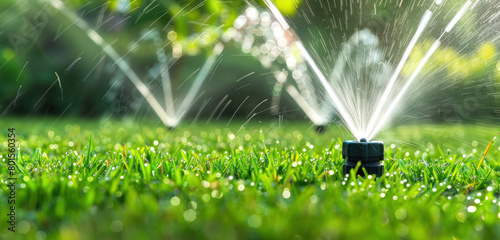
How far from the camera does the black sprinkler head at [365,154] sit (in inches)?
68.0

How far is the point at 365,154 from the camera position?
5.65 feet

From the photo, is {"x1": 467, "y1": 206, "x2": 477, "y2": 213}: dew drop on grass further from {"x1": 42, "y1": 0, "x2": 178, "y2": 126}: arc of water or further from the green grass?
{"x1": 42, "y1": 0, "x2": 178, "y2": 126}: arc of water

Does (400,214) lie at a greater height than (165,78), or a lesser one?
lesser

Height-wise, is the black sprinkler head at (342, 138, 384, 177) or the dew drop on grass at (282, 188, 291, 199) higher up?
the black sprinkler head at (342, 138, 384, 177)

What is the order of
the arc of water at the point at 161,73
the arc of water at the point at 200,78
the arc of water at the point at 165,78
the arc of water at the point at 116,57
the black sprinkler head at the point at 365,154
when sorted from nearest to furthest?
the black sprinkler head at the point at 365,154 < the arc of water at the point at 165,78 < the arc of water at the point at 161,73 < the arc of water at the point at 116,57 < the arc of water at the point at 200,78

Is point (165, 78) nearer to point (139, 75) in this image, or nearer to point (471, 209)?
point (139, 75)

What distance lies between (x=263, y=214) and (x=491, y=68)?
8.99m

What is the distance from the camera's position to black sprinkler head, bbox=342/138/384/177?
1727 mm

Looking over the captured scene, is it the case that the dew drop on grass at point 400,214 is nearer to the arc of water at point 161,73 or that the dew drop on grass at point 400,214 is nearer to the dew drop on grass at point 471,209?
the dew drop on grass at point 471,209

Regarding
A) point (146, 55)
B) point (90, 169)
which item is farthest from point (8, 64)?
point (90, 169)

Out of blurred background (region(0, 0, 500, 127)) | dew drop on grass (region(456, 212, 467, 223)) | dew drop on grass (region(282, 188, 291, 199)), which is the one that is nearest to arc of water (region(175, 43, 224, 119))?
blurred background (region(0, 0, 500, 127))

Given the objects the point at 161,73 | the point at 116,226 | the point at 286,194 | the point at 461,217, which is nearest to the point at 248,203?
the point at 286,194

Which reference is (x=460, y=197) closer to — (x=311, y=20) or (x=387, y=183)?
(x=387, y=183)

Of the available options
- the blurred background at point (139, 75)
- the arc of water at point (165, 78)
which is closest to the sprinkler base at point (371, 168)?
the blurred background at point (139, 75)
